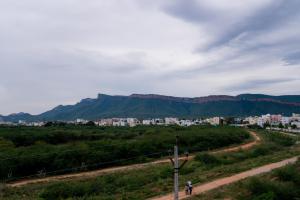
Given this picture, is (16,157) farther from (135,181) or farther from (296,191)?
(296,191)

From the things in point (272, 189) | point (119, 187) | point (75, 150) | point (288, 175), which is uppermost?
point (75, 150)

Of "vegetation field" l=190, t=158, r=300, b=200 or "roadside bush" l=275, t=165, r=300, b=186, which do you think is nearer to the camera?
"vegetation field" l=190, t=158, r=300, b=200

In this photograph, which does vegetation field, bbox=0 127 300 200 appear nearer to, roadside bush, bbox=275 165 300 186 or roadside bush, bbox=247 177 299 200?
roadside bush, bbox=275 165 300 186

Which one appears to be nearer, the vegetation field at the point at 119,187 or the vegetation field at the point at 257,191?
the vegetation field at the point at 257,191

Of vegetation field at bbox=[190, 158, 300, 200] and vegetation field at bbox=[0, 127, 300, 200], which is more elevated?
vegetation field at bbox=[190, 158, 300, 200]

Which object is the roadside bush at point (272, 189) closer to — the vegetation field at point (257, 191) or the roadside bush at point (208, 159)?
the vegetation field at point (257, 191)

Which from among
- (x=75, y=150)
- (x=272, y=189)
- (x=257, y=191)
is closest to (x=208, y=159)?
(x=75, y=150)

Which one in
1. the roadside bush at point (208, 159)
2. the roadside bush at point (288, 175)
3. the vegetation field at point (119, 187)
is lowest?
the vegetation field at point (119, 187)

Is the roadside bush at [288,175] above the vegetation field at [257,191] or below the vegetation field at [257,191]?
above

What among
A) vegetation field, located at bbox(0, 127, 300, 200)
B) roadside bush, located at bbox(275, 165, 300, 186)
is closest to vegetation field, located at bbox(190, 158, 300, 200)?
roadside bush, located at bbox(275, 165, 300, 186)

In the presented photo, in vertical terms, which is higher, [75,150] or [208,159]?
[75,150]

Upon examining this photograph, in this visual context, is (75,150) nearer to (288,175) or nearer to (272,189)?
(288,175)

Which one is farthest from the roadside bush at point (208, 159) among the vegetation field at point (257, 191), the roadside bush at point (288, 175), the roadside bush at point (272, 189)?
the roadside bush at point (272, 189)

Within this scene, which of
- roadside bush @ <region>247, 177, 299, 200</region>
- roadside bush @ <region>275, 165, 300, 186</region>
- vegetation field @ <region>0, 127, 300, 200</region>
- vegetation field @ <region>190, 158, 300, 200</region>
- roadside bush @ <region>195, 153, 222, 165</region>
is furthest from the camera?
roadside bush @ <region>195, 153, 222, 165</region>
